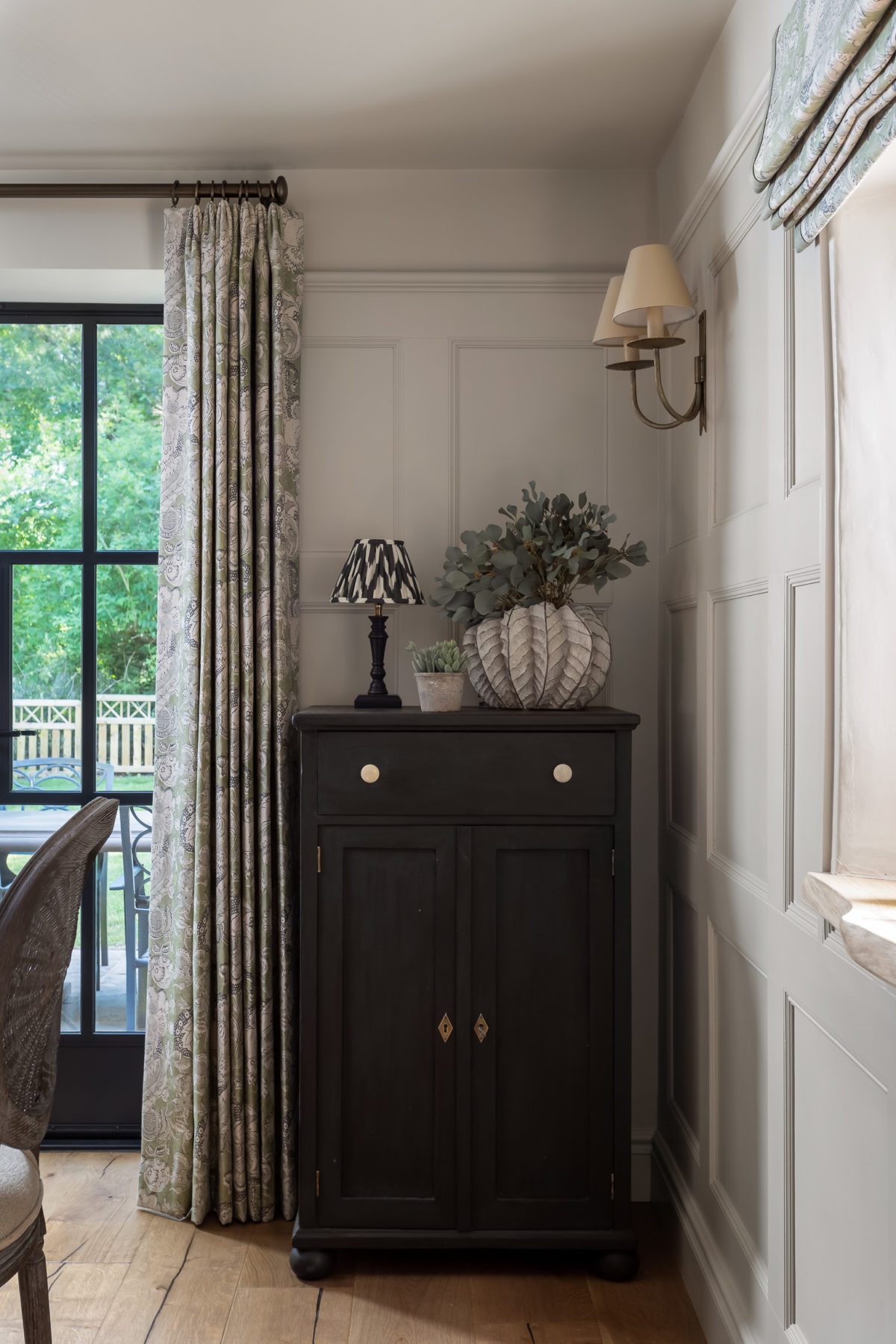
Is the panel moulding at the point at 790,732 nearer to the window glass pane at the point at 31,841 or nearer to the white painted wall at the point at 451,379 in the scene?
the white painted wall at the point at 451,379

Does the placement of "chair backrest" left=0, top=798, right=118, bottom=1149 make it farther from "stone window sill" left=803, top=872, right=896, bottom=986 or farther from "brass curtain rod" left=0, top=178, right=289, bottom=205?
"brass curtain rod" left=0, top=178, right=289, bottom=205

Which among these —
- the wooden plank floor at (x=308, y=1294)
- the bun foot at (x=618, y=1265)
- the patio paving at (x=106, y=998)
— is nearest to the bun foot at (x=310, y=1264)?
the wooden plank floor at (x=308, y=1294)

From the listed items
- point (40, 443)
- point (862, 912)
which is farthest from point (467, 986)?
point (40, 443)

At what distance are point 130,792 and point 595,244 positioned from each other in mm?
1939

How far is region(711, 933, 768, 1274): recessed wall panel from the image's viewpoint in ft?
5.41

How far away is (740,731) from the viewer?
1785mm

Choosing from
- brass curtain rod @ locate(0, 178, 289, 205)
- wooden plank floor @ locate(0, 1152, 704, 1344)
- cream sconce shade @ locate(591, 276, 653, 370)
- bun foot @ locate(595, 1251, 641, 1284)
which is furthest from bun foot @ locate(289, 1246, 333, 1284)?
brass curtain rod @ locate(0, 178, 289, 205)

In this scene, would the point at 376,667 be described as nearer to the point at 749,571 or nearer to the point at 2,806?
the point at 749,571

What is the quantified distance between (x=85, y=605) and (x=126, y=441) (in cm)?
48

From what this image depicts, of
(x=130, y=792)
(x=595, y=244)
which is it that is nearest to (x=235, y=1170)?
(x=130, y=792)

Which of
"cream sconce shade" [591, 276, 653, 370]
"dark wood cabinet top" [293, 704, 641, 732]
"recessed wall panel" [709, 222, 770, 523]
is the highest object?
"cream sconce shade" [591, 276, 653, 370]

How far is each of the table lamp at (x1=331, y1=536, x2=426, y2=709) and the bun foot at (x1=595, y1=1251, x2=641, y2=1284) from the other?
50.2 inches

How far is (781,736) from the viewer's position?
5.09ft

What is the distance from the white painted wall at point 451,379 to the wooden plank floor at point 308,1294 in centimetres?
50
